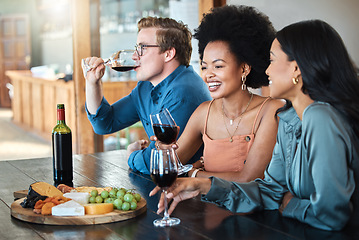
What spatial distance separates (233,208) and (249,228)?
0.56 ft

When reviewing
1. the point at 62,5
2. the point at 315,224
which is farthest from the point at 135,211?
the point at 62,5

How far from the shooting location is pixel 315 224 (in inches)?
57.4

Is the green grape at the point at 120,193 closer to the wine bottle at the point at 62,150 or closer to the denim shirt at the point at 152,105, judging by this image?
the wine bottle at the point at 62,150

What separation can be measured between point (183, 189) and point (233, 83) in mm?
790

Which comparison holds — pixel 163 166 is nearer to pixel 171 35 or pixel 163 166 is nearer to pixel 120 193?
pixel 120 193

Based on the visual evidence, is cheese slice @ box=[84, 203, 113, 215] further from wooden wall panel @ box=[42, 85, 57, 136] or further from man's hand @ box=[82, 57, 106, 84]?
wooden wall panel @ box=[42, 85, 57, 136]

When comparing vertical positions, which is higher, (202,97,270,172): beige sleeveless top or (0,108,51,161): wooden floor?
(202,97,270,172): beige sleeveless top

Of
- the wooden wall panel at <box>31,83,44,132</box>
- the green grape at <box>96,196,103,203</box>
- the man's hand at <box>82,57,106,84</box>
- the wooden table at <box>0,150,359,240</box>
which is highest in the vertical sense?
the man's hand at <box>82,57,106,84</box>

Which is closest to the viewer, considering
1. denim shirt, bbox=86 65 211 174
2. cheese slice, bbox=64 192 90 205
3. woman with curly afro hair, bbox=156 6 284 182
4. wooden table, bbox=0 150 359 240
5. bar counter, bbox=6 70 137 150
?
wooden table, bbox=0 150 359 240

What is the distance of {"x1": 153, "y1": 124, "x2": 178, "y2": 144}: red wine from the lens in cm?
191

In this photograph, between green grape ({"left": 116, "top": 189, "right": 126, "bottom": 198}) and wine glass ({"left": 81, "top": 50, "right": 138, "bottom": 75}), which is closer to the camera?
green grape ({"left": 116, "top": 189, "right": 126, "bottom": 198})

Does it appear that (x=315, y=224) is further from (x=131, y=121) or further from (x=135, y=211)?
(x=131, y=121)

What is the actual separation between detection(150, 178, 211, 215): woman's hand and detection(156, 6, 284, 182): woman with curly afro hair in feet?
1.54

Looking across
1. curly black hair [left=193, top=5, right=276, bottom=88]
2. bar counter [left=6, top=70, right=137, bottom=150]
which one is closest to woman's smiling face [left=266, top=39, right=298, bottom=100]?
curly black hair [left=193, top=5, right=276, bottom=88]
